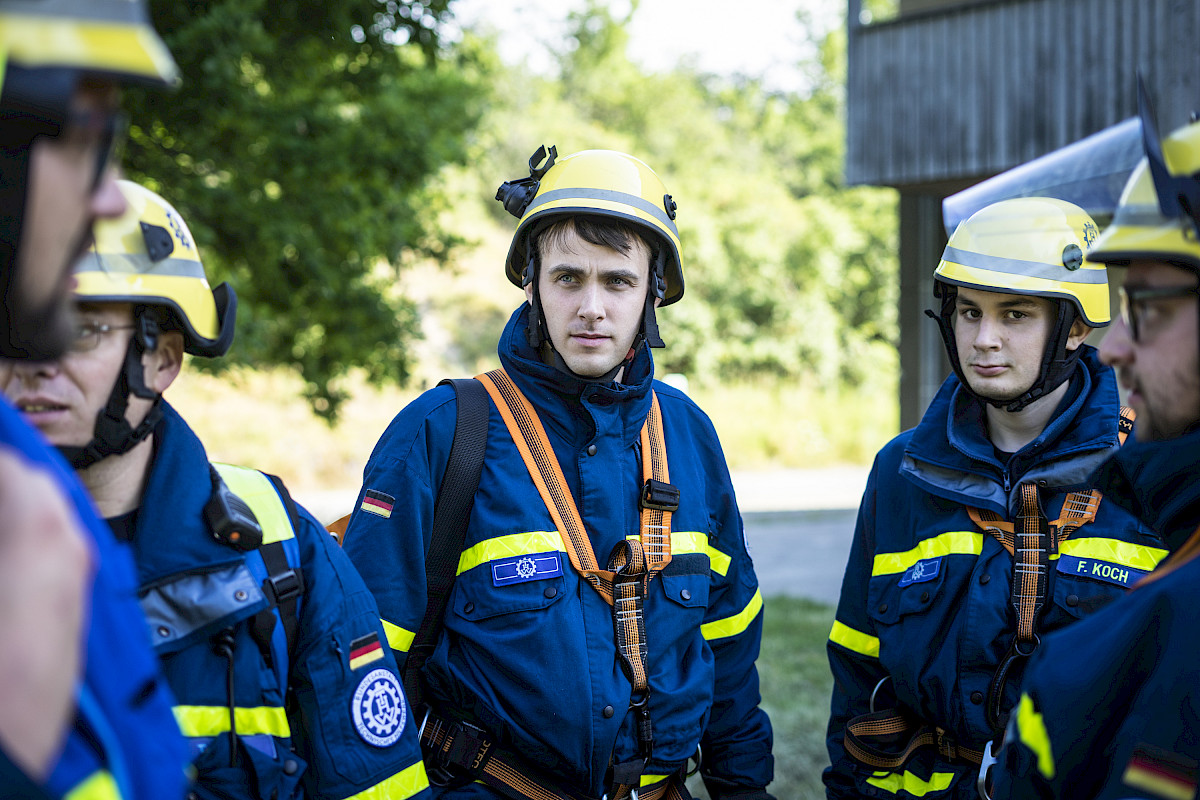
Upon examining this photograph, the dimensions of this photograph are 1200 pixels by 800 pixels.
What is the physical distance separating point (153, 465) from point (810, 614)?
735 centimetres

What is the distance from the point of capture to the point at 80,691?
0.99 m

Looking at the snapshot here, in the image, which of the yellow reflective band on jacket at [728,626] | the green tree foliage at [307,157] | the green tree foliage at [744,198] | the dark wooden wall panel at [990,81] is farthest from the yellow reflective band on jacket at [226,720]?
the green tree foliage at [744,198]

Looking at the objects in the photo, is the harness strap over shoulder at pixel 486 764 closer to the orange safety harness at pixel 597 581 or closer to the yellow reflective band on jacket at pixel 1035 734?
the orange safety harness at pixel 597 581

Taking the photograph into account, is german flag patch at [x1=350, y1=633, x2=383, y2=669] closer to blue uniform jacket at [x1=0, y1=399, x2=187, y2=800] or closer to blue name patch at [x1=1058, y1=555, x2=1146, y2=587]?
blue uniform jacket at [x1=0, y1=399, x2=187, y2=800]

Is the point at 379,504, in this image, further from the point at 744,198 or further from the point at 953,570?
the point at 744,198

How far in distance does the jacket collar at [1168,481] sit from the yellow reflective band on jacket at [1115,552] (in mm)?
879

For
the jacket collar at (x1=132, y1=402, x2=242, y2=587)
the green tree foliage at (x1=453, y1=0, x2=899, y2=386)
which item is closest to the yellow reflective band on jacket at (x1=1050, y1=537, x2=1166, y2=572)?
the jacket collar at (x1=132, y1=402, x2=242, y2=587)

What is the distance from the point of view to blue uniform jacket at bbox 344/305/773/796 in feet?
8.02

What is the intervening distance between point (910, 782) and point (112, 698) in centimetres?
233

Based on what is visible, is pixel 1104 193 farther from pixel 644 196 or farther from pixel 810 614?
pixel 644 196

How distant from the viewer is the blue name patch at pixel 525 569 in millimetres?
2512

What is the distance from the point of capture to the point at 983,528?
2.72 metres

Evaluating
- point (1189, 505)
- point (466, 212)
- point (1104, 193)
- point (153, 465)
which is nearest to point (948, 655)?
point (1189, 505)

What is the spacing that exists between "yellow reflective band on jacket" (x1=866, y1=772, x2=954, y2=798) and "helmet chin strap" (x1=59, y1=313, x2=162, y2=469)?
2.13 meters
